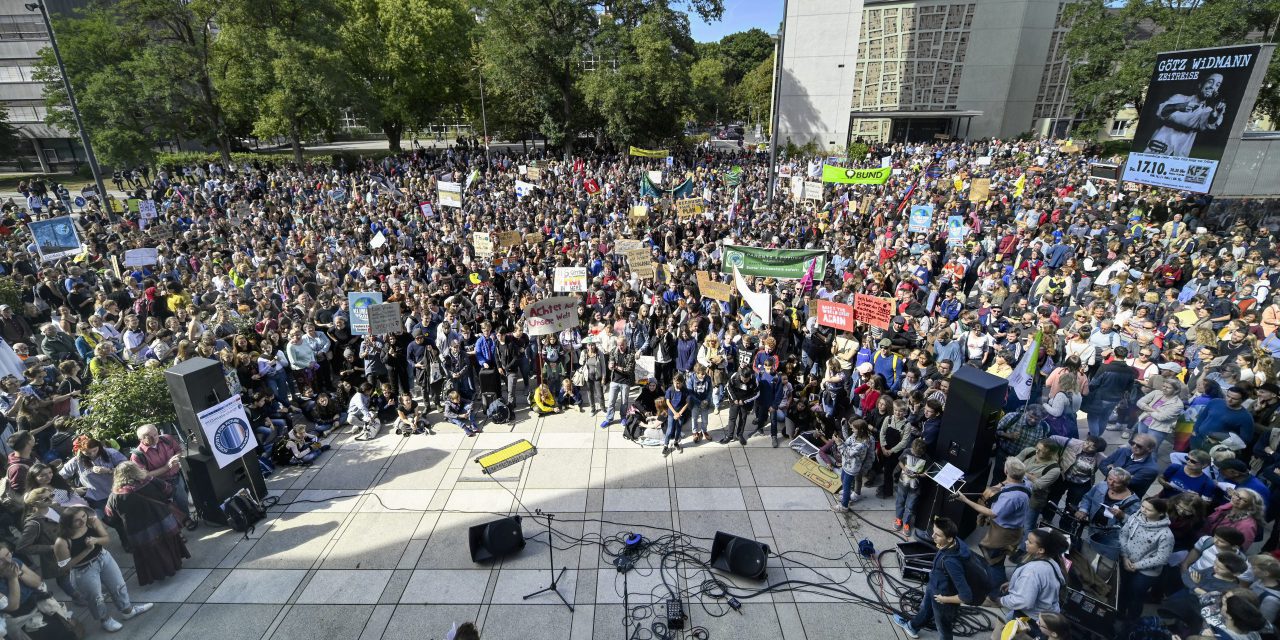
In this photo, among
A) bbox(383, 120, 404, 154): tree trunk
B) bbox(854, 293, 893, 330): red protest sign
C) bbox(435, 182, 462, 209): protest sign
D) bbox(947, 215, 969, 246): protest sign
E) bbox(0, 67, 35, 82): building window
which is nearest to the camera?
bbox(854, 293, 893, 330): red protest sign

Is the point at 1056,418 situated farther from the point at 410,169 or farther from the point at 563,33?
the point at 563,33

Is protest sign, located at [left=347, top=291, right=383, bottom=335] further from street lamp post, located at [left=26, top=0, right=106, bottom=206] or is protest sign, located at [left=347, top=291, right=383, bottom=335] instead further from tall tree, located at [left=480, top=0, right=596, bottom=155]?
tall tree, located at [left=480, top=0, right=596, bottom=155]

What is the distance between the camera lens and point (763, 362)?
32.4 feet

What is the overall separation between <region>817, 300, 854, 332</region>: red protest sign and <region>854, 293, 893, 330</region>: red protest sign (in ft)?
1.23

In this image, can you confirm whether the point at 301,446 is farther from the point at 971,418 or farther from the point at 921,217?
the point at 921,217

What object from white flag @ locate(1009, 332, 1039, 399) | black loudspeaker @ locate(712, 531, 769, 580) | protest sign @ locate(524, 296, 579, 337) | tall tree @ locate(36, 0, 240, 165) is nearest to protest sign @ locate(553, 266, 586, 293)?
protest sign @ locate(524, 296, 579, 337)

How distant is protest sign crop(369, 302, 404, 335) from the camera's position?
10797mm

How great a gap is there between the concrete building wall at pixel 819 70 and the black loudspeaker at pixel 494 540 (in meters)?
47.0

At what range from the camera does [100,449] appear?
7.29 meters

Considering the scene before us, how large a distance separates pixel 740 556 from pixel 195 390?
7.49 m

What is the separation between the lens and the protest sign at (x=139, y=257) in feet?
49.8

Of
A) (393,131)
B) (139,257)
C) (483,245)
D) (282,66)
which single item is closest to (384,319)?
(483,245)

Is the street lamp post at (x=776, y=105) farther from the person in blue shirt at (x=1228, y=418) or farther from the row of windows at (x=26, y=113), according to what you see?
the row of windows at (x=26, y=113)

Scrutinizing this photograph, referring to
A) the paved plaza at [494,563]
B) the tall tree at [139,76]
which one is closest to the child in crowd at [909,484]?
the paved plaza at [494,563]
